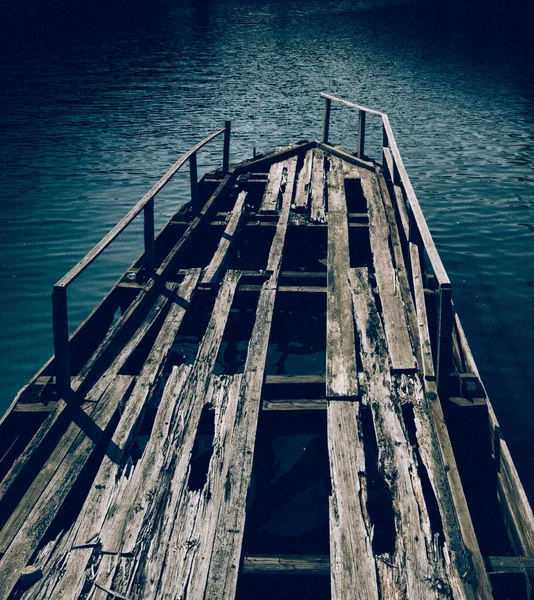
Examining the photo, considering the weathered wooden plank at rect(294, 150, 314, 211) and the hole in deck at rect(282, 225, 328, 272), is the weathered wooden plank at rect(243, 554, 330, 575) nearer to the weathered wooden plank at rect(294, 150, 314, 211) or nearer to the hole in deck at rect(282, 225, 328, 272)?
the hole in deck at rect(282, 225, 328, 272)

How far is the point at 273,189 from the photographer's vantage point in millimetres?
10570

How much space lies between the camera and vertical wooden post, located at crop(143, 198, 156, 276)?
6627 mm

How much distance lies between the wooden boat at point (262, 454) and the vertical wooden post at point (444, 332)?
0.02m

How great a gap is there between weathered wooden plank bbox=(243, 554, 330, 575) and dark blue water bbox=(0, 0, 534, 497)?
308 centimetres

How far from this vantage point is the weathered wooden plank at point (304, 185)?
32.0 ft

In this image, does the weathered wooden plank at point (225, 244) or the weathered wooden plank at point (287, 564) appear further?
the weathered wooden plank at point (225, 244)

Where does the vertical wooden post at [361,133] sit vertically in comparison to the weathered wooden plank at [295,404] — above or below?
above

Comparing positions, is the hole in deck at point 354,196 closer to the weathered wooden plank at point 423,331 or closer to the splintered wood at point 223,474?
the splintered wood at point 223,474

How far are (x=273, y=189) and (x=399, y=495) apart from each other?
25.1ft

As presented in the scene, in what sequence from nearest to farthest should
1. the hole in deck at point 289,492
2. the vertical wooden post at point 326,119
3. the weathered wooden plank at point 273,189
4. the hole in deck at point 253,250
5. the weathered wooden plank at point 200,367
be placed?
the weathered wooden plank at point 200,367 → the hole in deck at point 289,492 → the hole in deck at point 253,250 → the weathered wooden plank at point 273,189 → the vertical wooden post at point 326,119

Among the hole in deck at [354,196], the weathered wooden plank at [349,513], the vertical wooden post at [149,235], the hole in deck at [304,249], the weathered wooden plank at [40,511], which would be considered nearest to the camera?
the weathered wooden plank at [349,513]

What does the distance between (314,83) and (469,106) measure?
33.1 feet

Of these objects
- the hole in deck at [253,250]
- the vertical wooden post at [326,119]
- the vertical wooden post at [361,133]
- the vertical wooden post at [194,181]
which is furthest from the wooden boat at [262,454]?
the vertical wooden post at [326,119]

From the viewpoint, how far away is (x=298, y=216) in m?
9.20
